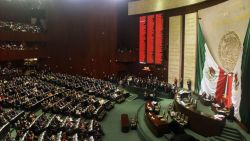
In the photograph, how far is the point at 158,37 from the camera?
26.5m

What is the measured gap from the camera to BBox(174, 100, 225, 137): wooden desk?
41.8ft

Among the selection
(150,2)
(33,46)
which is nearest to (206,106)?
(150,2)

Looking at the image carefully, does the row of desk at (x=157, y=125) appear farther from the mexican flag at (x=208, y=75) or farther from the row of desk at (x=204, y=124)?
the mexican flag at (x=208, y=75)

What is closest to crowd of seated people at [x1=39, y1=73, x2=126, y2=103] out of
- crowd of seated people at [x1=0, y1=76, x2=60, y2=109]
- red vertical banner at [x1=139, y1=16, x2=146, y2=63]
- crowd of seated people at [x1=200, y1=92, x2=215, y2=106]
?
crowd of seated people at [x1=0, y1=76, x2=60, y2=109]

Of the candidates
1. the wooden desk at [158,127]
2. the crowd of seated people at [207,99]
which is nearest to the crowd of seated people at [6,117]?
the wooden desk at [158,127]

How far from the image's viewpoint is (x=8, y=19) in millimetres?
32562

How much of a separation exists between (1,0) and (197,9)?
20.4 metres

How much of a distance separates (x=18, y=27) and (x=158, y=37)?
14.1 m

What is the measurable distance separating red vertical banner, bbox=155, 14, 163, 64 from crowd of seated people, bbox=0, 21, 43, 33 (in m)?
12.9

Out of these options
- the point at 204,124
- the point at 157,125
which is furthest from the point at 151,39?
the point at 204,124

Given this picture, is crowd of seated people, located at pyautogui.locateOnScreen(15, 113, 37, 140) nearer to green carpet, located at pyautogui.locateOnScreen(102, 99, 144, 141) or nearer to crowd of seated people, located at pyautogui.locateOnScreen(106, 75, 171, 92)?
green carpet, located at pyautogui.locateOnScreen(102, 99, 144, 141)

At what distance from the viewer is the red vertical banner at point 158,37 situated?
26266 millimetres

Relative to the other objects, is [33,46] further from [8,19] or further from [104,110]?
[104,110]

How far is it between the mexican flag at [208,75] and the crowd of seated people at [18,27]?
17.9 m
